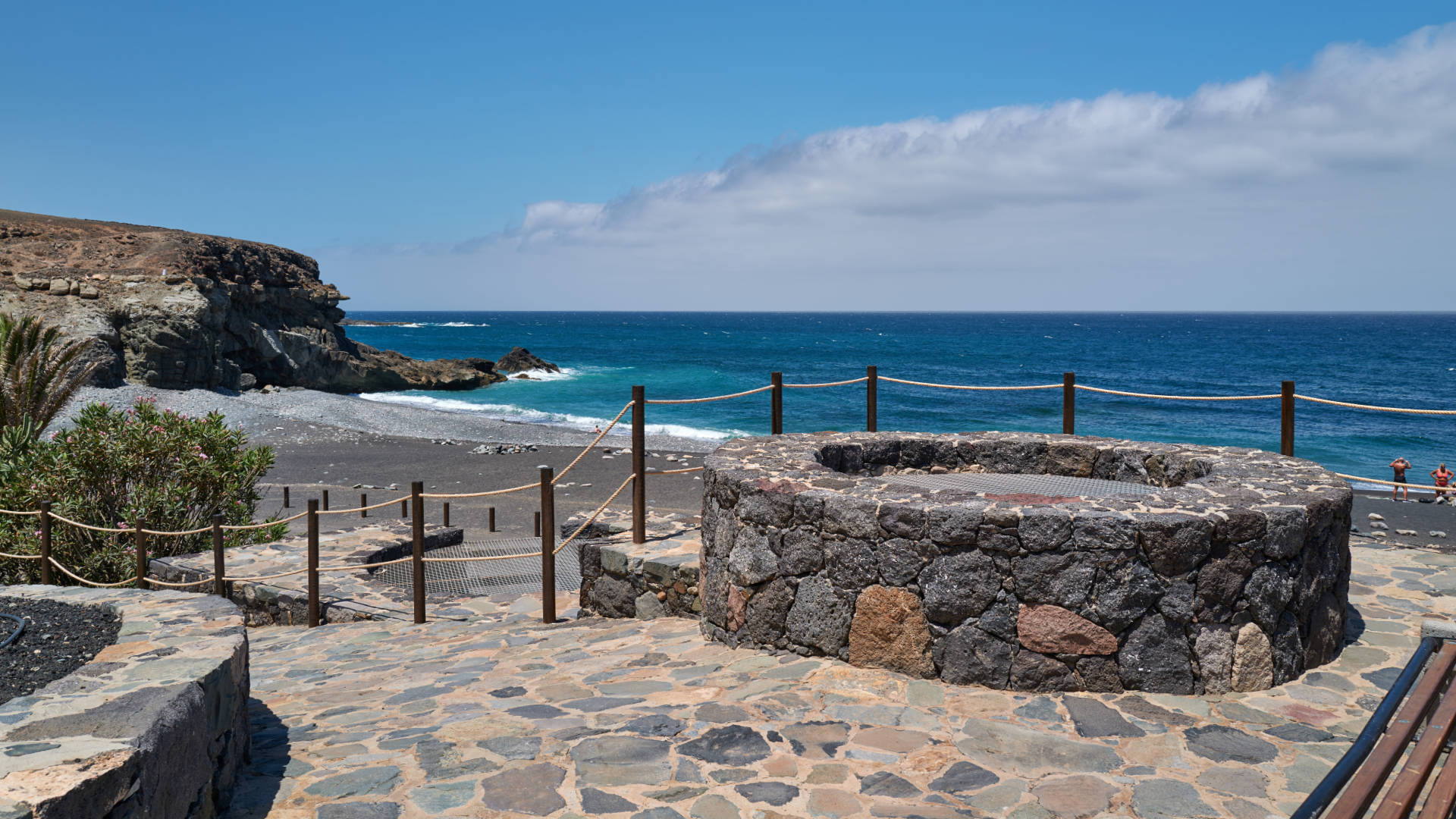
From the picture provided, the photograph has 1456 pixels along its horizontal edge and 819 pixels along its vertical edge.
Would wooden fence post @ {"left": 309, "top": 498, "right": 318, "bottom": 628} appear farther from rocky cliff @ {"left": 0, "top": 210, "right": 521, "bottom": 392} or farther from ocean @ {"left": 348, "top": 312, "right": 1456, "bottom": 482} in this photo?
rocky cliff @ {"left": 0, "top": 210, "right": 521, "bottom": 392}

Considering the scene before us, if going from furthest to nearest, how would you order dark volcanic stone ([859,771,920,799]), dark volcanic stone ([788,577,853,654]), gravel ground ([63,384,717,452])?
gravel ground ([63,384,717,452]), dark volcanic stone ([788,577,853,654]), dark volcanic stone ([859,771,920,799])

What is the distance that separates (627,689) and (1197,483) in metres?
3.52

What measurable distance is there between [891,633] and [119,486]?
9.32 m

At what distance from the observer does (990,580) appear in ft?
15.2

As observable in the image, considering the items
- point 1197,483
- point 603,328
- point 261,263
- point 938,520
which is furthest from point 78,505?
point 603,328

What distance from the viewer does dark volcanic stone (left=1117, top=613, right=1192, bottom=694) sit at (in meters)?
4.53

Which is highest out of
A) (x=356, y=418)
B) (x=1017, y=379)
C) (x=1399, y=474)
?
(x=1017, y=379)

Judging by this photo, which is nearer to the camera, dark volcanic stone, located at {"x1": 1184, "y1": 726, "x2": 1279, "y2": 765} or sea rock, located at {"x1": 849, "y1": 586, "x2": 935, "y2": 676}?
dark volcanic stone, located at {"x1": 1184, "y1": 726, "x2": 1279, "y2": 765}

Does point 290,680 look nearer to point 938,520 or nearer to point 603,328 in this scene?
point 938,520

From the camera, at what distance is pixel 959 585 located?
15.4 ft

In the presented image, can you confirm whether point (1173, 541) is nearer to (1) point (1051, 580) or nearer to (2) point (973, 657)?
(1) point (1051, 580)

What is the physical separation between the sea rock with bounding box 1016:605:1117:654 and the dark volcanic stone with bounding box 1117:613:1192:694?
96 mm

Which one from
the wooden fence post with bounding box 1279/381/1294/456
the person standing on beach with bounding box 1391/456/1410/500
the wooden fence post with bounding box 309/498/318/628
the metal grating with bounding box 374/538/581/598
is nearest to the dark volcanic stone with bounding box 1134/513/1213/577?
the wooden fence post with bounding box 1279/381/1294/456

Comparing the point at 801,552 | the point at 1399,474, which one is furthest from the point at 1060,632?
the point at 1399,474
